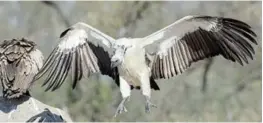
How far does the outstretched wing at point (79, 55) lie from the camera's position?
3.16m

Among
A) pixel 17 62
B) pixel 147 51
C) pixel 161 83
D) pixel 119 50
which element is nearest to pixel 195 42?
pixel 147 51

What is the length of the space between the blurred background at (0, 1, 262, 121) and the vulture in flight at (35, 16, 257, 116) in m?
0.30

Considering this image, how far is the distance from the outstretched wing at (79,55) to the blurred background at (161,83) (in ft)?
0.91

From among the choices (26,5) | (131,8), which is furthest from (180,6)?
(26,5)

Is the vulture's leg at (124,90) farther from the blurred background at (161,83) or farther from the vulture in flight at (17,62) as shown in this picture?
the vulture in flight at (17,62)

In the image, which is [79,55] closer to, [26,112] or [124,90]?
[124,90]

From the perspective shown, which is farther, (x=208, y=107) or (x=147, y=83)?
(x=208, y=107)

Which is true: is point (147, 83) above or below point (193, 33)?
below

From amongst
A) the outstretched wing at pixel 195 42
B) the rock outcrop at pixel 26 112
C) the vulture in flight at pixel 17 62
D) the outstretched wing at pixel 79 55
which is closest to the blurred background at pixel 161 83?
the outstretched wing at pixel 79 55

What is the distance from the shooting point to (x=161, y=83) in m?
3.53

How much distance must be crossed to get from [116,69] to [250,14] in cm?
A: 97

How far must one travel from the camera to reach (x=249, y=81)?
370 centimetres

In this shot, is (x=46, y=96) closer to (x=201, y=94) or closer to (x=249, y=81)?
(x=201, y=94)

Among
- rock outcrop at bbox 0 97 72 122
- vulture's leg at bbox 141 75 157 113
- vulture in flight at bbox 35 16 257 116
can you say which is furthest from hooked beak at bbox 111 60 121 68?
rock outcrop at bbox 0 97 72 122
